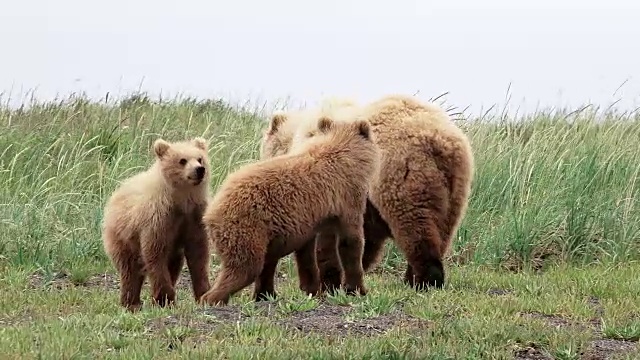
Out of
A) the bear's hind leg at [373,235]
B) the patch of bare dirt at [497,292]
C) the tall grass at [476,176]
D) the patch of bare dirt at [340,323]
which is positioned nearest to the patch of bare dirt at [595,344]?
the patch of bare dirt at [340,323]

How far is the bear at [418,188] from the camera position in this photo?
23.2 ft

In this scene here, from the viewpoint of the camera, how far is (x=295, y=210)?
6.41 meters

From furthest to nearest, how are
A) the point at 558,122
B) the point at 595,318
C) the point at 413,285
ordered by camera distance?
1. the point at 558,122
2. the point at 413,285
3. the point at 595,318

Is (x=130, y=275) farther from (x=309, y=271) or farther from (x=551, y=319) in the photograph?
(x=551, y=319)

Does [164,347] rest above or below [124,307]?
above

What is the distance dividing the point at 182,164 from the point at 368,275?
9.20 feet

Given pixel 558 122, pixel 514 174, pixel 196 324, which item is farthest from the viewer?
pixel 558 122

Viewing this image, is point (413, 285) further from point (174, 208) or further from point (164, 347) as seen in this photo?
point (164, 347)

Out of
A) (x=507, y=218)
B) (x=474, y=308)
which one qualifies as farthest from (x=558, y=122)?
(x=474, y=308)

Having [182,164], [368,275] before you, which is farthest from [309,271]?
[368,275]

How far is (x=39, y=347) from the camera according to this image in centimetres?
505

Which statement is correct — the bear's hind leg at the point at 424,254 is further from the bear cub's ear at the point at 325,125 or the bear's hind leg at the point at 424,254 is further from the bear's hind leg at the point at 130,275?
the bear's hind leg at the point at 130,275

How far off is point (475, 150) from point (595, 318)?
5905 millimetres

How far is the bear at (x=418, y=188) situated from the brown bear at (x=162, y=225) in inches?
34.4
